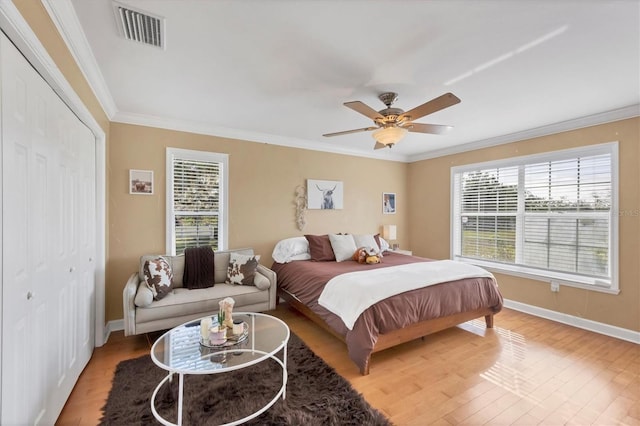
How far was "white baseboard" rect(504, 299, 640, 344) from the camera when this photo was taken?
2996 mm

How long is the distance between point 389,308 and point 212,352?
1.44m

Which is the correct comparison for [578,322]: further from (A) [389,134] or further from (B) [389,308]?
(A) [389,134]

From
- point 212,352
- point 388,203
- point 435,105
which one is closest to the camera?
point 212,352

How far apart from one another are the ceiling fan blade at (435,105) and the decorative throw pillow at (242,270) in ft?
7.72

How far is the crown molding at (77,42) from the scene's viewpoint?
1537mm

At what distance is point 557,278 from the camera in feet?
11.5

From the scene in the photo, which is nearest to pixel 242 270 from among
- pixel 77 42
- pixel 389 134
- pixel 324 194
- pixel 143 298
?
pixel 143 298

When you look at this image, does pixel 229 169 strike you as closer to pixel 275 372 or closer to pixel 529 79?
pixel 275 372

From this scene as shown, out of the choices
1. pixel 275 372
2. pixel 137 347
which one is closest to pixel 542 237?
pixel 275 372

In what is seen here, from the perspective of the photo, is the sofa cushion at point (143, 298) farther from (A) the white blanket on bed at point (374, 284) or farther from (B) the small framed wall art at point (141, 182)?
(A) the white blanket on bed at point (374, 284)

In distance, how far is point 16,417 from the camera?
1.30m

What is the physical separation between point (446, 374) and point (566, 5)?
8.78 ft

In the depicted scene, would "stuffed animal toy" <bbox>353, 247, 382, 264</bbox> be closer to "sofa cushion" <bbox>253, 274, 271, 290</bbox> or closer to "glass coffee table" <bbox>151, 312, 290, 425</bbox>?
"sofa cushion" <bbox>253, 274, 271, 290</bbox>

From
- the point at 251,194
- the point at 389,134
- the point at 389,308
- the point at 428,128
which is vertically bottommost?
the point at 389,308
